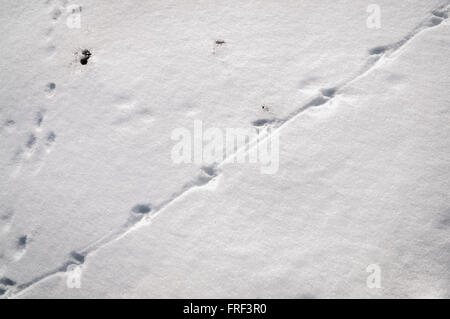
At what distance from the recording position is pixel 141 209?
2.07 meters

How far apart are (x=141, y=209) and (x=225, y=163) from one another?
0.71m

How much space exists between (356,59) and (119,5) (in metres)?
2.13

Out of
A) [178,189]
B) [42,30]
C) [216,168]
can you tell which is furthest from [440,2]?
[42,30]

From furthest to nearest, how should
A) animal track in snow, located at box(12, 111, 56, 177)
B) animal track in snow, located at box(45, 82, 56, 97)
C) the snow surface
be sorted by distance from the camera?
animal track in snow, located at box(45, 82, 56, 97) < animal track in snow, located at box(12, 111, 56, 177) < the snow surface

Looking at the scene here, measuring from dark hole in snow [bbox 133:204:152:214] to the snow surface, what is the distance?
15 mm

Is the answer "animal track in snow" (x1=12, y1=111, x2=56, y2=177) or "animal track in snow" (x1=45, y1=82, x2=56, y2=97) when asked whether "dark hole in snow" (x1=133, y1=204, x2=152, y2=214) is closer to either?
"animal track in snow" (x1=12, y1=111, x2=56, y2=177)

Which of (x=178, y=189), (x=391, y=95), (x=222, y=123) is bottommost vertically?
(x=178, y=189)

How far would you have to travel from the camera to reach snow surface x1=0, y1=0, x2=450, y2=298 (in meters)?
1.93

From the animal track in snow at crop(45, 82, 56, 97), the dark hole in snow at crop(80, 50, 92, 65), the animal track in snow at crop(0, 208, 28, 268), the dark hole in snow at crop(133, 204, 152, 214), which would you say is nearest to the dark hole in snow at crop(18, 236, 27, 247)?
the animal track in snow at crop(0, 208, 28, 268)

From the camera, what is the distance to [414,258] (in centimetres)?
188

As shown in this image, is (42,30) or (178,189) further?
(42,30)

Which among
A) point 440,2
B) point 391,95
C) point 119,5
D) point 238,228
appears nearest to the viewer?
point 238,228

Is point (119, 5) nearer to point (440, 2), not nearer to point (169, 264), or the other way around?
point (169, 264)
